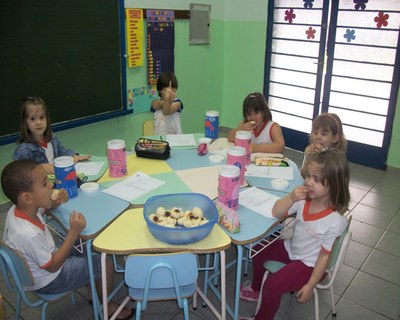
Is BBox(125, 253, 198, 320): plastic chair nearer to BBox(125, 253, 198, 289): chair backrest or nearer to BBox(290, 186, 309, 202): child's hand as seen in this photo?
BBox(125, 253, 198, 289): chair backrest

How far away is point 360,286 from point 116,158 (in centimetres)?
171

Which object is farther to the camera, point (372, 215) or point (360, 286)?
point (372, 215)

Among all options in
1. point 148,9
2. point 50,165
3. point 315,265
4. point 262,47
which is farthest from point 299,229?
point 262,47

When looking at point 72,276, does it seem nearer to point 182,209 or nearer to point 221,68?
point 182,209

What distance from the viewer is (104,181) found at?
2199 millimetres

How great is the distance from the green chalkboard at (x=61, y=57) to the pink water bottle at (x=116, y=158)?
136cm

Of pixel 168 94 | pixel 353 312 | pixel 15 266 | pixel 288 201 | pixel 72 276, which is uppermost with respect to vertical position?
pixel 168 94

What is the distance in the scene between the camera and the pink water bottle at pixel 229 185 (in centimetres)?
178

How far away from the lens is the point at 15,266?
63.5 inches

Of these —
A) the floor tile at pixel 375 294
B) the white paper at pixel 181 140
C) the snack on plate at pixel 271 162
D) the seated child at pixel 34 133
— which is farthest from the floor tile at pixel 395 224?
the seated child at pixel 34 133

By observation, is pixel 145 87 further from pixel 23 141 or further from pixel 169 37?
pixel 23 141

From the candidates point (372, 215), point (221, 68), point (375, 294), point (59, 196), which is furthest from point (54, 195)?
point (221, 68)

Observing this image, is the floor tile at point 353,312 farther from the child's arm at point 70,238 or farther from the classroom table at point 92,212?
the child's arm at point 70,238

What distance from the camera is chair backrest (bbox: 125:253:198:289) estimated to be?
149 cm
